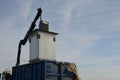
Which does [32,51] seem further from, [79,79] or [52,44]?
[79,79]

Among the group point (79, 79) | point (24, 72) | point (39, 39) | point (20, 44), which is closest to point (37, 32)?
point (39, 39)

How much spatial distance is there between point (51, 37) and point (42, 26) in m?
0.83

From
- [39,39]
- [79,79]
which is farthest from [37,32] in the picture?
[79,79]

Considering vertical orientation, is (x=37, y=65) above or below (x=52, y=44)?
below

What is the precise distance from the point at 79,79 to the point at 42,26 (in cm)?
380

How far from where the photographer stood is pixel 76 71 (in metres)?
12.6

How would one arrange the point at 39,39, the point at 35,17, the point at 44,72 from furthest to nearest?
the point at 35,17
the point at 39,39
the point at 44,72

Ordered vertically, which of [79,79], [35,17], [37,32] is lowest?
[79,79]

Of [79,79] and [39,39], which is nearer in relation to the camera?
[79,79]

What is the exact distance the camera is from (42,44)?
44.2 ft

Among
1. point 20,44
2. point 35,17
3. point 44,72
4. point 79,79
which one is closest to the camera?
point 44,72

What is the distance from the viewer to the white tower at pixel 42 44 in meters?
13.3

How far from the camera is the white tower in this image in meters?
13.3

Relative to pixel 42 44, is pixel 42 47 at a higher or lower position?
lower
